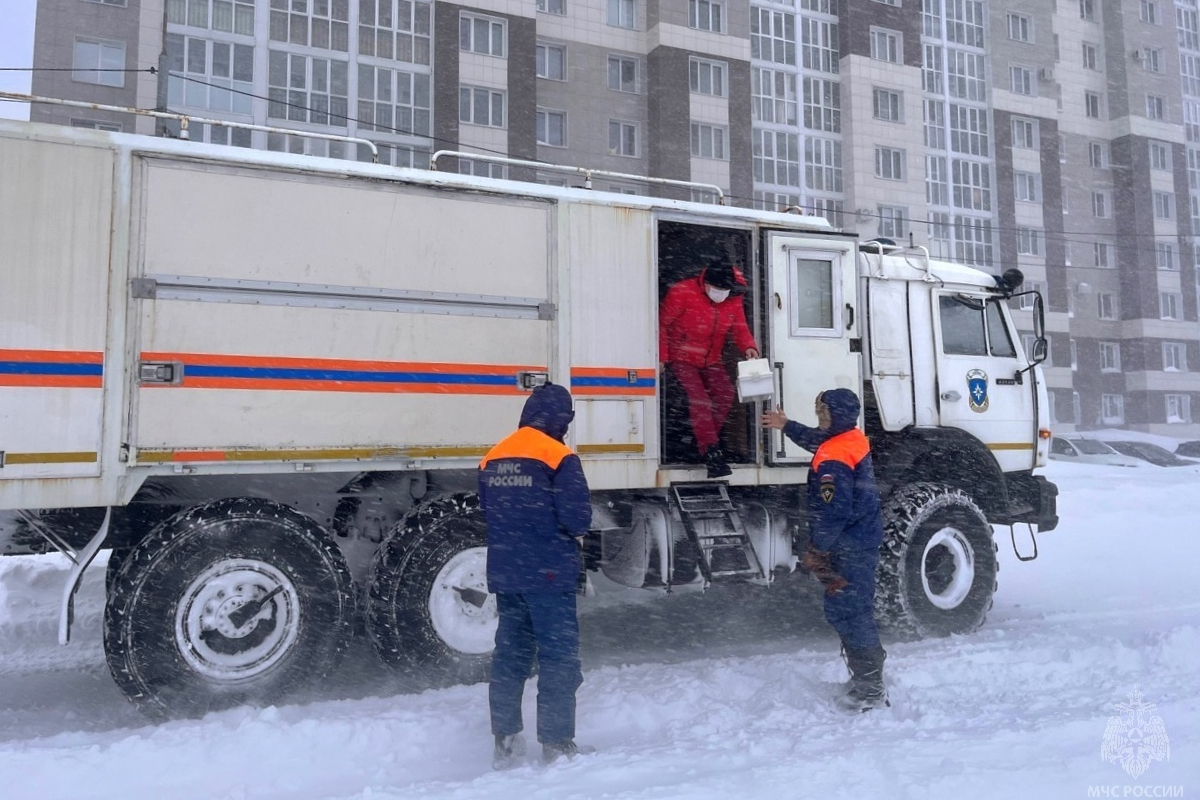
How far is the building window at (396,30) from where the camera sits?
27781 mm

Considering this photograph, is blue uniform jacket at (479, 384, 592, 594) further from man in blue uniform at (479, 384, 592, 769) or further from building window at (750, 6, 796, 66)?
building window at (750, 6, 796, 66)

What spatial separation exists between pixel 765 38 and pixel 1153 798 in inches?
1414

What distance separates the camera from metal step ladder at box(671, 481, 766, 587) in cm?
644

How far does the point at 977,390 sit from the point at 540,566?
16.3 ft

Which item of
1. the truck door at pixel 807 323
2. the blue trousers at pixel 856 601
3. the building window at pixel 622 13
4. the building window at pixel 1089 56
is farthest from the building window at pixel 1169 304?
the blue trousers at pixel 856 601

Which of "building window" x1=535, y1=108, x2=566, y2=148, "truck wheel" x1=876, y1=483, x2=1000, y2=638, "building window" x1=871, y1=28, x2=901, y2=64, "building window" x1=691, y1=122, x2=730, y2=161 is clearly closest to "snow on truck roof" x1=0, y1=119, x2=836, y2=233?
"truck wheel" x1=876, y1=483, x2=1000, y2=638

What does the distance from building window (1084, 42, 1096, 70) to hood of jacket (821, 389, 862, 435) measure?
5062 cm

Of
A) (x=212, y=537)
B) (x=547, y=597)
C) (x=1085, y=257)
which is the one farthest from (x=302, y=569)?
(x=1085, y=257)

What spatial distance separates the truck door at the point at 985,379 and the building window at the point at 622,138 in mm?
25664

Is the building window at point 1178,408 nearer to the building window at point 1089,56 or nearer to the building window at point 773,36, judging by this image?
the building window at point 1089,56

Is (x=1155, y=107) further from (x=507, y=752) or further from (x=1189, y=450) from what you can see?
(x=507, y=752)

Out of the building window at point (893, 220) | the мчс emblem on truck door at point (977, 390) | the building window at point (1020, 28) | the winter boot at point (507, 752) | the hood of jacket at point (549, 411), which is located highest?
the building window at point (1020, 28)

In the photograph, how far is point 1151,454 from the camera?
26.5 m

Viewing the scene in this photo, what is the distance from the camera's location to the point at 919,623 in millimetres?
6879
